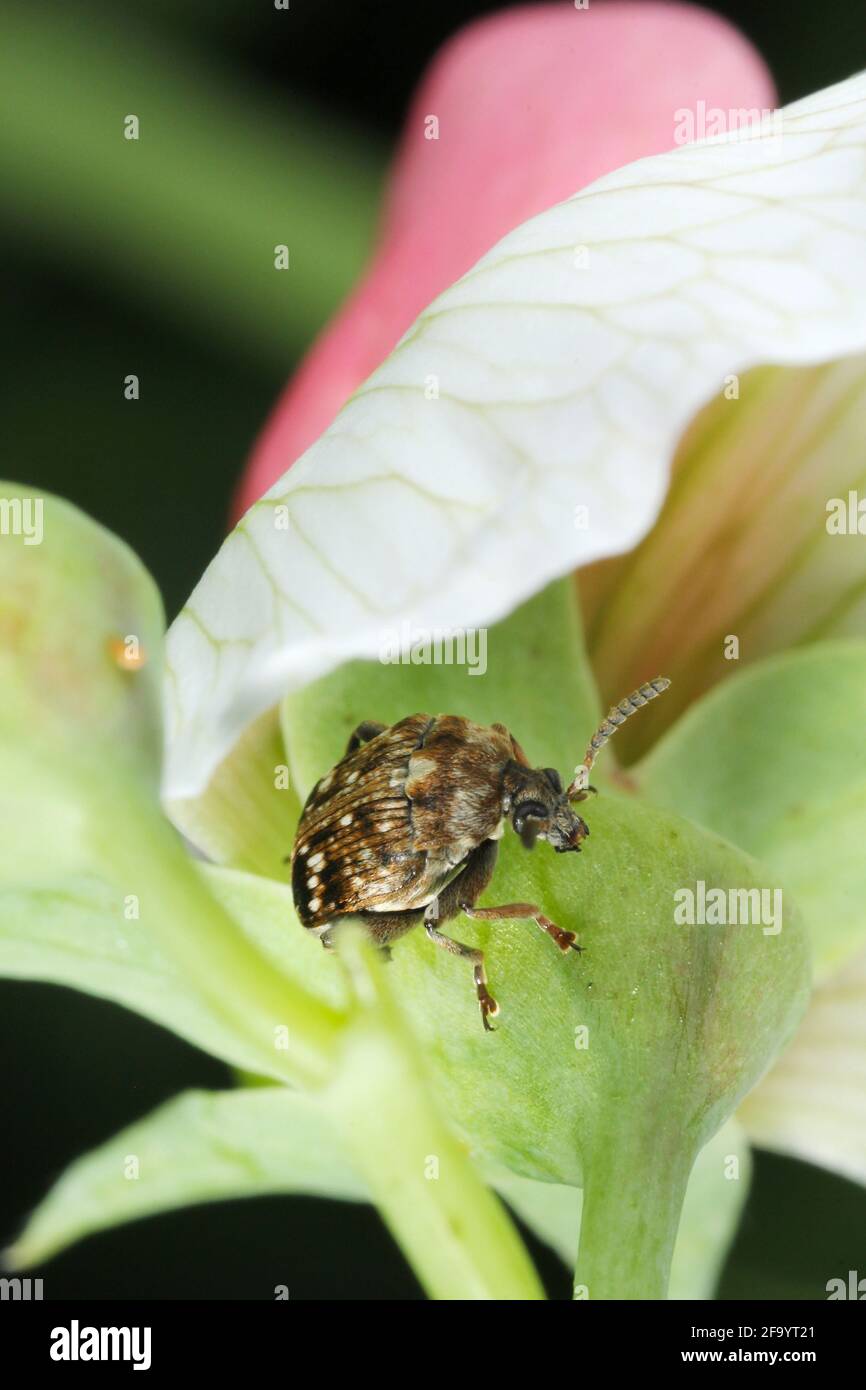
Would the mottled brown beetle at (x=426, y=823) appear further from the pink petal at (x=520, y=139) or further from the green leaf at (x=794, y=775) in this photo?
the pink petal at (x=520, y=139)

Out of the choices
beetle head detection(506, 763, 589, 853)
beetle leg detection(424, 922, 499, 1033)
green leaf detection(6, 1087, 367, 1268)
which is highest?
beetle head detection(506, 763, 589, 853)

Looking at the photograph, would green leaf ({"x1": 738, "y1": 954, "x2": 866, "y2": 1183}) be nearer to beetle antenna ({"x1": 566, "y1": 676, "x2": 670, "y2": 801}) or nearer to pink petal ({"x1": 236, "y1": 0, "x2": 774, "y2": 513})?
beetle antenna ({"x1": 566, "y1": 676, "x2": 670, "y2": 801})

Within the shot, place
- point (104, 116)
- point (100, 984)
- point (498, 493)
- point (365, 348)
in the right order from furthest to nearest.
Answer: point (104, 116), point (365, 348), point (100, 984), point (498, 493)

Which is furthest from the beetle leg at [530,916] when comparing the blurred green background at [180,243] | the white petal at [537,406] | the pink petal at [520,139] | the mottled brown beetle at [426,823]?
the blurred green background at [180,243]

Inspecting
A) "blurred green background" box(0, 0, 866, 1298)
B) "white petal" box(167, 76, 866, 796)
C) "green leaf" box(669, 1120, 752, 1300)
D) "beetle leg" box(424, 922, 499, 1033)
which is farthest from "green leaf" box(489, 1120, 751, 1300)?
"blurred green background" box(0, 0, 866, 1298)
